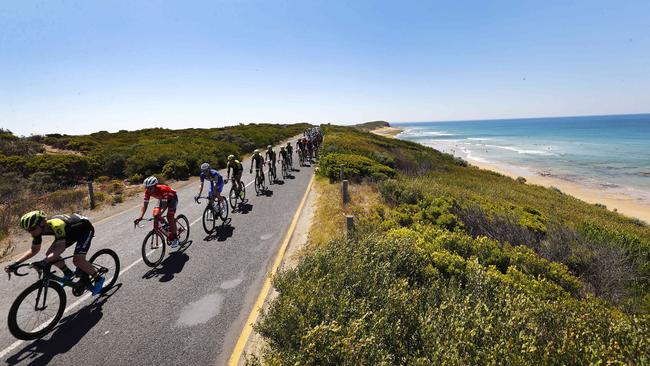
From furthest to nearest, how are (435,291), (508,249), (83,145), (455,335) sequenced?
(83,145) → (508,249) → (435,291) → (455,335)

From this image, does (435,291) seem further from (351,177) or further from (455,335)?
(351,177)

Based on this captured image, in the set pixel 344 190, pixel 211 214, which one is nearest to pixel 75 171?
pixel 211 214

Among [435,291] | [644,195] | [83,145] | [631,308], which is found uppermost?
[83,145]

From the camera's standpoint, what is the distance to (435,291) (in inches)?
187

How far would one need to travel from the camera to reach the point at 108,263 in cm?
697

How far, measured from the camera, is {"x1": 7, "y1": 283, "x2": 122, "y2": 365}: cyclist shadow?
4.59 m

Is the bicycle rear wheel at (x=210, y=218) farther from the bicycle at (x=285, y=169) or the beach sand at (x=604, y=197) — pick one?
the beach sand at (x=604, y=197)

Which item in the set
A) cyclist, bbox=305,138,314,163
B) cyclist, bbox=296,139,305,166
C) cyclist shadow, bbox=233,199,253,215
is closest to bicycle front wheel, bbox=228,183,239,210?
cyclist shadow, bbox=233,199,253,215

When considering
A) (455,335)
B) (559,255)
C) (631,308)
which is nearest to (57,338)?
(455,335)

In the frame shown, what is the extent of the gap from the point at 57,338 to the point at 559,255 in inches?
411

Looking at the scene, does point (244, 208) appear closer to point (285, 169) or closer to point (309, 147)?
point (285, 169)

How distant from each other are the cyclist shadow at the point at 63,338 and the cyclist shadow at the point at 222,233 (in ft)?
11.3

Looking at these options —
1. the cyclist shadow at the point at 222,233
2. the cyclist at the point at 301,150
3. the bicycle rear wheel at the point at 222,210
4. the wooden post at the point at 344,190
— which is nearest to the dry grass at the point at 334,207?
the wooden post at the point at 344,190

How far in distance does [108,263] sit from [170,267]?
1.28m
